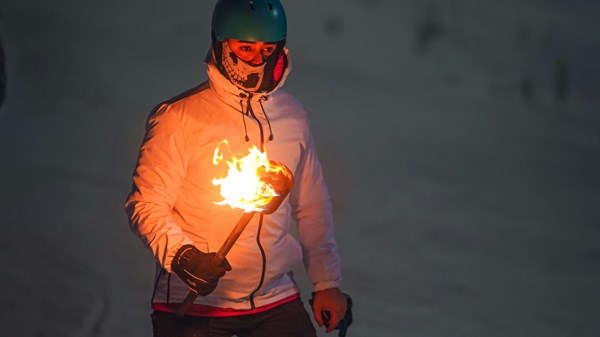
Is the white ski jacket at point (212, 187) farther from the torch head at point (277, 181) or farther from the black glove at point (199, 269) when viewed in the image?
the torch head at point (277, 181)

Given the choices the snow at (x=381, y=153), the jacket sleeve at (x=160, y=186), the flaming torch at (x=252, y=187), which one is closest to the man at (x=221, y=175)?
the jacket sleeve at (x=160, y=186)

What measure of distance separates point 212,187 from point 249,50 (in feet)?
2.13

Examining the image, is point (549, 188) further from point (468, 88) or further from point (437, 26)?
point (437, 26)

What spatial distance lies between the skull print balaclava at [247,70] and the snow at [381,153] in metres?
2.65

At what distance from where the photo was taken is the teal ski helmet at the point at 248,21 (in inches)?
178

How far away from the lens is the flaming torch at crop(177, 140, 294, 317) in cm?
397

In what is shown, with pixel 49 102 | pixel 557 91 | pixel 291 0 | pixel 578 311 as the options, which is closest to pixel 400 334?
pixel 578 311

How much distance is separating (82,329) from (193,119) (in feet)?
8.82

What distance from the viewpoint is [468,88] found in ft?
40.6

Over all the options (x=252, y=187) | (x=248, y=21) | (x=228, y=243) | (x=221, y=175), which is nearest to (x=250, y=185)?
(x=252, y=187)

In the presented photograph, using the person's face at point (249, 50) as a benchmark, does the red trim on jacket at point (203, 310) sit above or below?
below

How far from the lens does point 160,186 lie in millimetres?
4340

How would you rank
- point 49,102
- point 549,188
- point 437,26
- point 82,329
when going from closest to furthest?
point 82,329 < point 549,188 < point 49,102 < point 437,26

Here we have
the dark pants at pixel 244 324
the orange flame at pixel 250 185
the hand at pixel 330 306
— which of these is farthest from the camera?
the hand at pixel 330 306
